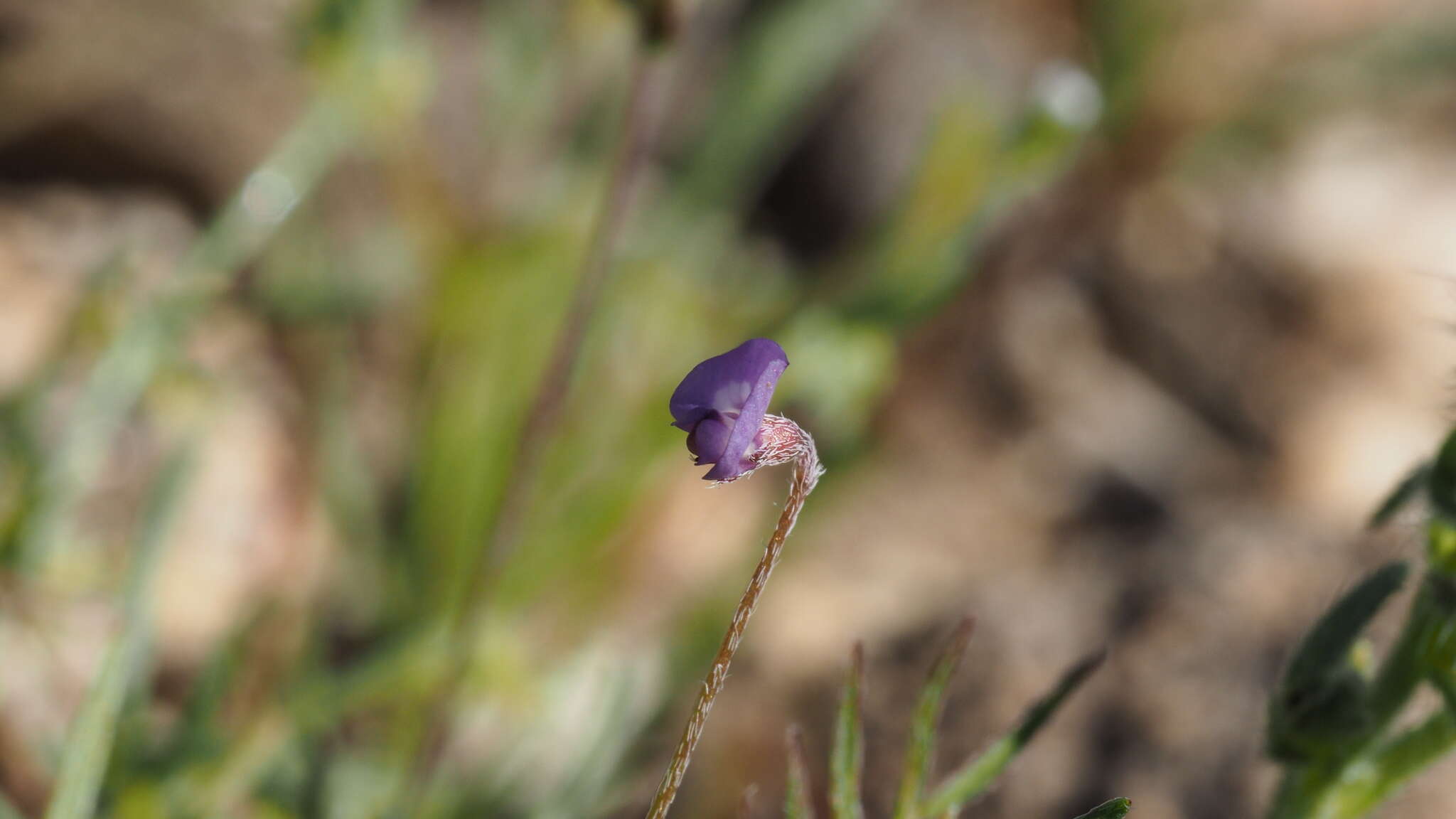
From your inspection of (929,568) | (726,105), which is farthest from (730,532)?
(726,105)

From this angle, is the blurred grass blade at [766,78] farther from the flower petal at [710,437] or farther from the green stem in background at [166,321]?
the flower petal at [710,437]

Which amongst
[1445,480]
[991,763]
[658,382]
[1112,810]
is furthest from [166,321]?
[1445,480]

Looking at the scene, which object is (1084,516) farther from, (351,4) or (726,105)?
(351,4)

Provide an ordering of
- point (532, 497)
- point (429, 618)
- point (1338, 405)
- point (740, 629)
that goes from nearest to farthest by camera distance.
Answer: point (740, 629), point (429, 618), point (532, 497), point (1338, 405)

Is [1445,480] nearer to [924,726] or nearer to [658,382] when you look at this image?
[924,726]

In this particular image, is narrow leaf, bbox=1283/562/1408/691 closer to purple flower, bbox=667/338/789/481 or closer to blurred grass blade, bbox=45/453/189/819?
purple flower, bbox=667/338/789/481

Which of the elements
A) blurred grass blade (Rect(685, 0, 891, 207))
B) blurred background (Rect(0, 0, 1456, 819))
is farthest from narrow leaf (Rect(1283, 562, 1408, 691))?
blurred grass blade (Rect(685, 0, 891, 207))
